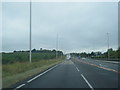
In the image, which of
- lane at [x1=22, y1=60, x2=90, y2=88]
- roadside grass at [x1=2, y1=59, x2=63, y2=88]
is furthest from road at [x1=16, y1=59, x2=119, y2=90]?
roadside grass at [x1=2, y1=59, x2=63, y2=88]

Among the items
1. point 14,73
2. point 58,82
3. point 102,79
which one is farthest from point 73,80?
point 14,73

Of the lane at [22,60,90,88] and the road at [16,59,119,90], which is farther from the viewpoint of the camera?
the road at [16,59,119,90]

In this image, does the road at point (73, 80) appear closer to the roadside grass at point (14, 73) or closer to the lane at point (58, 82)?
the lane at point (58, 82)

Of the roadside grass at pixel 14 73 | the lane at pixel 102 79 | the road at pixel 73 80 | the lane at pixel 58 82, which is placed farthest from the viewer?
the roadside grass at pixel 14 73

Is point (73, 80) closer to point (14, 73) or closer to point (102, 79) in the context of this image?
point (102, 79)

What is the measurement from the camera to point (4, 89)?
13.1 meters

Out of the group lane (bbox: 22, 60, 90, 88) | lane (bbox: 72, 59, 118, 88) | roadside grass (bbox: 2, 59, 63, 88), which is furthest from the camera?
roadside grass (bbox: 2, 59, 63, 88)

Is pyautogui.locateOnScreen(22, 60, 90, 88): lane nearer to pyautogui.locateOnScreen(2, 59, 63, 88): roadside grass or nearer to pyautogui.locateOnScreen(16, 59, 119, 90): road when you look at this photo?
pyautogui.locateOnScreen(16, 59, 119, 90): road

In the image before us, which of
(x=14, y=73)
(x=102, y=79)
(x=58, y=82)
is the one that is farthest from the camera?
(x=14, y=73)

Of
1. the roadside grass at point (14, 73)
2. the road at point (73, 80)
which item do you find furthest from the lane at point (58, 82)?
the roadside grass at point (14, 73)

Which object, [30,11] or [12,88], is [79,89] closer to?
[12,88]

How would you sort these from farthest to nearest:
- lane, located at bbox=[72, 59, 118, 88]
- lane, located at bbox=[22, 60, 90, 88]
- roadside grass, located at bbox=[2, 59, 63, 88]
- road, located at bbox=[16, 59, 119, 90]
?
roadside grass, located at bbox=[2, 59, 63, 88], lane, located at bbox=[72, 59, 118, 88], road, located at bbox=[16, 59, 119, 90], lane, located at bbox=[22, 60, 90, 88]

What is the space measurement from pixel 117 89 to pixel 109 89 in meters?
0.45

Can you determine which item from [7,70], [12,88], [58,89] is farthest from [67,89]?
[7,70]
